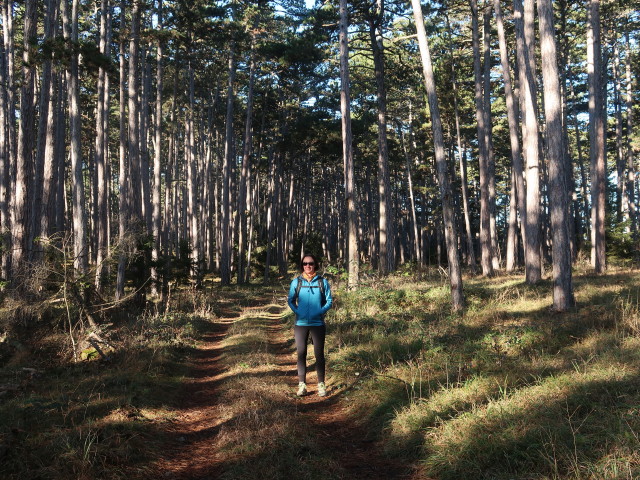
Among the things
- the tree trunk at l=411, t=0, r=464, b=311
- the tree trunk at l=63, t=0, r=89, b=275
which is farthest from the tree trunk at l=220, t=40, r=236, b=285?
the tree trunk at l=411, t=0, r=464, b=311

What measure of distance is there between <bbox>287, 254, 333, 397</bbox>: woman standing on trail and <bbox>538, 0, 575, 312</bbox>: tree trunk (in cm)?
522

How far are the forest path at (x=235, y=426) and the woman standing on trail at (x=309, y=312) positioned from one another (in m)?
0.42

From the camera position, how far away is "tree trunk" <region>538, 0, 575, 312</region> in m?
8.78

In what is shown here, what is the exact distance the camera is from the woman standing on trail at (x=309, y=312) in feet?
20.9

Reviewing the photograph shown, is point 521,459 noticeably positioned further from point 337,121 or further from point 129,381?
point 337,121

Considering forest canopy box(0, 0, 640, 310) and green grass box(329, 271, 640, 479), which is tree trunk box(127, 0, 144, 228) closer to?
forest canopy box(0, 0, 640, 310)

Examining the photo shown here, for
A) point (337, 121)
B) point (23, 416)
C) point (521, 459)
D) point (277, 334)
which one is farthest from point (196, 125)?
point (521, 459)

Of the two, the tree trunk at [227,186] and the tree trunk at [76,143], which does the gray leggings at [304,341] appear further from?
the tree trunk at [227,186]

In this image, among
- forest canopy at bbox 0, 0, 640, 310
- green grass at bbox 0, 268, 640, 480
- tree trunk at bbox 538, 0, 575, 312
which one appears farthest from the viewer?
forest canopy at bbox 0, 0, 640, 310

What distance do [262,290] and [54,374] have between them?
17.8m

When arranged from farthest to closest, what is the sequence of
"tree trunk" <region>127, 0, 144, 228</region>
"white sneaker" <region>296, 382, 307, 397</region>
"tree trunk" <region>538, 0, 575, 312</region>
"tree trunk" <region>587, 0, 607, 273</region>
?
"tree trunk" <region>587, 0, 607, 273</region> → "tree trunk" <region>127, 0, 144, 228</region> → "tree trunk" <region>538, 0, 575, 312</region> → "white sneaker" <region>296, 382, 307, 397</region>

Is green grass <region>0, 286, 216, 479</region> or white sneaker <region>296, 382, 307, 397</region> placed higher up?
green grass <region>0, 286, 216, 479</region>

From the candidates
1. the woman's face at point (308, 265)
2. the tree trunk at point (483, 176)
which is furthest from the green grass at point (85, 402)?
the tree trunk at point (483, 176)

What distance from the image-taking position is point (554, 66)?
8.94 m
